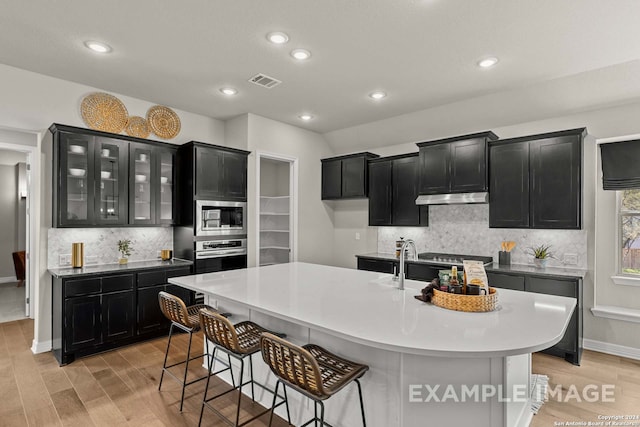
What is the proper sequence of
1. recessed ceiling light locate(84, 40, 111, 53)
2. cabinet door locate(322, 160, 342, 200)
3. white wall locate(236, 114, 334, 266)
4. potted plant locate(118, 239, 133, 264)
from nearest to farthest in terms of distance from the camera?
recessed ceiling light locate(84, 40, 111, 53) < potted plant locate(118, 239, 133, 264) < white wall locate(236, 114, 334, 266) < cabinet door locate(322, 160, 342, 200)

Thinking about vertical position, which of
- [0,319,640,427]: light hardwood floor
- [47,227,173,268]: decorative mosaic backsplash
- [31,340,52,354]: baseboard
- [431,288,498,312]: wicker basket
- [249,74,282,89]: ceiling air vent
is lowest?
[0,319,640,427]: light hardwood floor

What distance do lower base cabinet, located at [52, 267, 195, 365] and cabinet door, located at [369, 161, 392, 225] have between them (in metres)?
3.05

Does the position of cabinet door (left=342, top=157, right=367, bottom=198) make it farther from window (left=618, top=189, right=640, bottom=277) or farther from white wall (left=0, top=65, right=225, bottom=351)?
white wall (left=0, top=65, right=225, bottom=351)

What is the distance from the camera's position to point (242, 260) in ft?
15.8

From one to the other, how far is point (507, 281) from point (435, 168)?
1677 millimetres

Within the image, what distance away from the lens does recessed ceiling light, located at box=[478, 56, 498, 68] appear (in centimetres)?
319

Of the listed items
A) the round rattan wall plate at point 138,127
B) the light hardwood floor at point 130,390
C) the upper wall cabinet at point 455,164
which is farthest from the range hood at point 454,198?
the round rattan wall plate at point 138,127

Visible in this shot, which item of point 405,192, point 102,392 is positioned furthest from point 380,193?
point 102,392

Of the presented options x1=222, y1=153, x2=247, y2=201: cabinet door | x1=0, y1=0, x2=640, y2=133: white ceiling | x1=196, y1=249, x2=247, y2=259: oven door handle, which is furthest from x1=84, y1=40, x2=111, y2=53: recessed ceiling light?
x1=196, y1=249, x2=247, y2=259: oven door handle

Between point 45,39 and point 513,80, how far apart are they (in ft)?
14.5

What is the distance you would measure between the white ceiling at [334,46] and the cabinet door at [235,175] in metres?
0.80

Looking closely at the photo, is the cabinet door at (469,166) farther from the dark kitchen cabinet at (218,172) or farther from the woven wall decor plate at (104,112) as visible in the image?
the woven wall decor plate at (104,112)

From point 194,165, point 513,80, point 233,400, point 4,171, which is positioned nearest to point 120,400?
point 233,400

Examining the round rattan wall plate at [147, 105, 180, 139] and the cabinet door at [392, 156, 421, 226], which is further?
the cabinet door at [392, 156, 421, 226]
